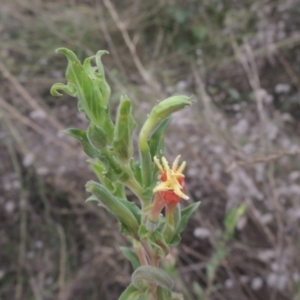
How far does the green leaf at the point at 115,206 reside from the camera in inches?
22.8

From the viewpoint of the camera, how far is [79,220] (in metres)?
2.45

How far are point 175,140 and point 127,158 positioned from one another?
166 centimetres

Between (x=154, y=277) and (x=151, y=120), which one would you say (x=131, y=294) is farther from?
(x=151, y=120)

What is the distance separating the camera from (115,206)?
0.59m

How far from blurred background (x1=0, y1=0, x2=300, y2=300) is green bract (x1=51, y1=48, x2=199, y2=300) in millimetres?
800

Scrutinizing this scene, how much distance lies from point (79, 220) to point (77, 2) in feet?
5.62

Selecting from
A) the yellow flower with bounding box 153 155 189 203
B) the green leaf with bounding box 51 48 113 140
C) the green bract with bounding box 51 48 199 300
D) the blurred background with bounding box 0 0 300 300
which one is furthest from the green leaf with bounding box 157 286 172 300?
the blurred background with bounding box 0 0 300 300

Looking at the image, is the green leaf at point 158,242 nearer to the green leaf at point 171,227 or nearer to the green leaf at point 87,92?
the green leaf at point 171,227

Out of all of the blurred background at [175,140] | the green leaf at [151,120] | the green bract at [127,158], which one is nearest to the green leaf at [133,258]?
the green bract at [127,158]

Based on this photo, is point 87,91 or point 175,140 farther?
point 175,140

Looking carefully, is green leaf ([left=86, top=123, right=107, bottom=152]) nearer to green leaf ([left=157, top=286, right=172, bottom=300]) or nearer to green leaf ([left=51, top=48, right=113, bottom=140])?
green leaf ([left=51, top=48, right=113, bottom=140])

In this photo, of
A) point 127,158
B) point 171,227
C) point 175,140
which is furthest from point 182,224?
point 175,140

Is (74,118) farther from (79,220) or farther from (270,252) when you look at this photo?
(270,252)

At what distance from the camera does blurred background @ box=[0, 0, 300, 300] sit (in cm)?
184
